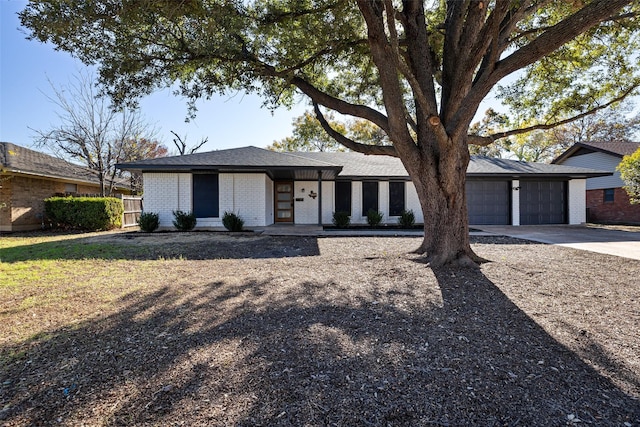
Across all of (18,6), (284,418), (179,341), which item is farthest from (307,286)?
(18,6)

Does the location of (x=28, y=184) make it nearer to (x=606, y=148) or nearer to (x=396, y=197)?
(x=396, y=197)

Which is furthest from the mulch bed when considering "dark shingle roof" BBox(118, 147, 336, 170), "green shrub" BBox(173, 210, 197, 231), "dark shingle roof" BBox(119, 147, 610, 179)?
"green shrub" BBox(173, 210, 197, 231)

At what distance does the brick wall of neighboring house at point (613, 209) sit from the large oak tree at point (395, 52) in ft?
45.8

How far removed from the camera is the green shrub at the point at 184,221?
38.8ft

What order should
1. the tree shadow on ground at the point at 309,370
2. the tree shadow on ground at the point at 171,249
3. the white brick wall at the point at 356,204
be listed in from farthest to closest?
1. the white brick wall at the point at 356,204
2. the tree shadow on ground at the point at 171,249
3. the tree shadow on ground at the point at 309,370

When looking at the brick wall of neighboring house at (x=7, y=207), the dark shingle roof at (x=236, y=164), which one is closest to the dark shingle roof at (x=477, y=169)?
the dark shingle roof at (x=236, y=164)

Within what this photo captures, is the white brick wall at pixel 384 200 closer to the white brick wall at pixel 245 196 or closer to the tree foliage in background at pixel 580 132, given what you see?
the white brick wall at pixel 245 196

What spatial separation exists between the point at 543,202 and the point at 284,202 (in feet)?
41.4

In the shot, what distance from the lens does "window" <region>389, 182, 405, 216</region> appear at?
14531mm

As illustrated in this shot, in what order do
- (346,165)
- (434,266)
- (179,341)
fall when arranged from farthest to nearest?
(346,165) → (434,266) → (179,341)

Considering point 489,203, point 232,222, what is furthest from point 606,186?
point 232,222

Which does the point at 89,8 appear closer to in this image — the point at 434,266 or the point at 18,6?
the point at 18,6

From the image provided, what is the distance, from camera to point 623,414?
1846 millimetres

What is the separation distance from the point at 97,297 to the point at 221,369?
9.17ft
